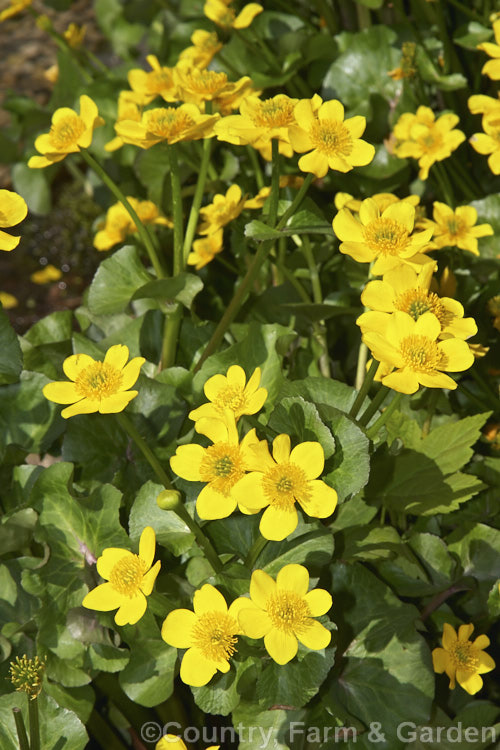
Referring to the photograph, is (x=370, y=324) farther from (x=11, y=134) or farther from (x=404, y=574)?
(x=11, y=134)

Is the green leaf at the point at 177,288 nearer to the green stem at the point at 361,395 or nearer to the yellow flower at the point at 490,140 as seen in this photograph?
the green stem at the point at 361,395

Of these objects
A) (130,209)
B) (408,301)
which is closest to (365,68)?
(130,209)

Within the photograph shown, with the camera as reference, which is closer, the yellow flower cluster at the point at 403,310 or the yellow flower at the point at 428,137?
the yellow flower cluster at the point at 403,310

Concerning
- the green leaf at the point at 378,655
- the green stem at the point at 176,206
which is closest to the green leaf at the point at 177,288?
the green stem at the point at 176,206

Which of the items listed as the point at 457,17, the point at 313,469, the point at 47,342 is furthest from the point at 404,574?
the point at 457,17

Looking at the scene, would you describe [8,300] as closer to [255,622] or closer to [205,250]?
[205,250]

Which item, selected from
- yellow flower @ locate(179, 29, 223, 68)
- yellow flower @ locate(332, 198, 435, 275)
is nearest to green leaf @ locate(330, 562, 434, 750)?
yellow flower @ locate(332, 198, 435, 275)
